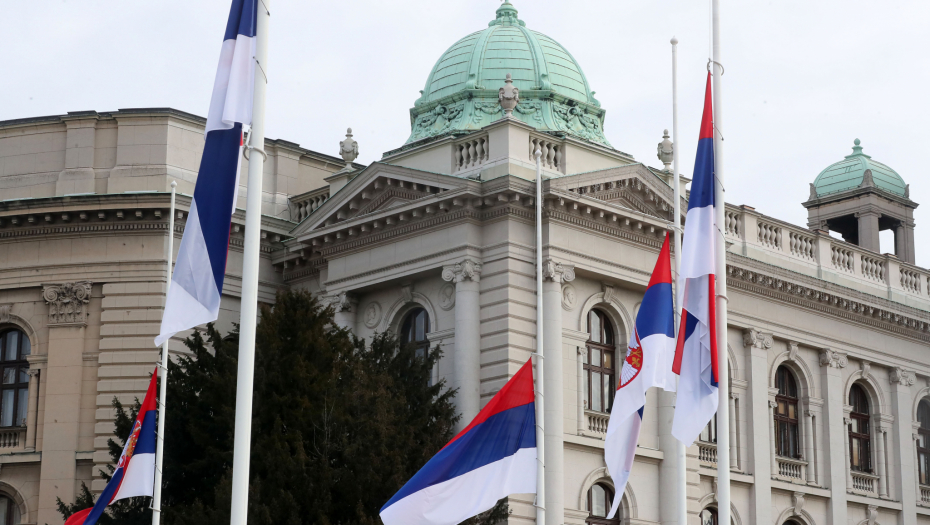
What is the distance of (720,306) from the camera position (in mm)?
21328

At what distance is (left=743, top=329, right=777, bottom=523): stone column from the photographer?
3959 cm

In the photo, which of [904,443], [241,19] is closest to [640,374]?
[241,19]

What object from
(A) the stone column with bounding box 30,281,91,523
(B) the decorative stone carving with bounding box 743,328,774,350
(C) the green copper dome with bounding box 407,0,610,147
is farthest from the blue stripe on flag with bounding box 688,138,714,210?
(A) the stone column with bounding box 30,281,91,523

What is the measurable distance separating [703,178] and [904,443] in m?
25.6

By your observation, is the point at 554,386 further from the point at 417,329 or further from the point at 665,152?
the point at 665,152

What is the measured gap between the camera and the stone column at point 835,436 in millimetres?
41656

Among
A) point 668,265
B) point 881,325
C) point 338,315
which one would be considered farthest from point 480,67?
point 668,265

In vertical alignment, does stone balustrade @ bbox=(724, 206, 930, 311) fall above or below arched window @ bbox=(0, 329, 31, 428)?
above

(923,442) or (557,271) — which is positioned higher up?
(557,271)

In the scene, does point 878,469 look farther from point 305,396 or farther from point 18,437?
point 18,437

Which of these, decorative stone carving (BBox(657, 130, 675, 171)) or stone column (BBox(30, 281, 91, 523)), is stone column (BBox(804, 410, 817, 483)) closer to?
decorative stone carving (BBox(657, 130, 675, 171))

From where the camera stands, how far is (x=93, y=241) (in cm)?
3903

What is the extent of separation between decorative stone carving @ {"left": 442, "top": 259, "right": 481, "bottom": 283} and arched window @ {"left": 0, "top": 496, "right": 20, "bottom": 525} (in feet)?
41.2

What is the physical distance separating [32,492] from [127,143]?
9.07m
